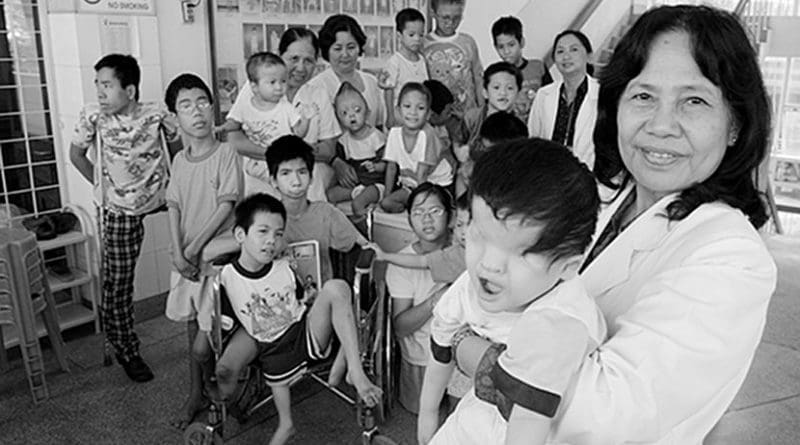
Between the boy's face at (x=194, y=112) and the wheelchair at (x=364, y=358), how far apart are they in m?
0.67

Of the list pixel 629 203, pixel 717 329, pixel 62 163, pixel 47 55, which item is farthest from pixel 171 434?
pixel 717 329

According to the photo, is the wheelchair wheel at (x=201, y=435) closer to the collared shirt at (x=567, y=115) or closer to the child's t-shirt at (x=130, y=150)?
the child's t-shirt at (x=130, y=150)

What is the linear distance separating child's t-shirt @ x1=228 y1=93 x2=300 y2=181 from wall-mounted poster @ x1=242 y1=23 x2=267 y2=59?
3.44 ft

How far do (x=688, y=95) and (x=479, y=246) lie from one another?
1.16ft

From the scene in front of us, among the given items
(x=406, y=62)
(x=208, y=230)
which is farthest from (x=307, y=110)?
(x=406, y=62)

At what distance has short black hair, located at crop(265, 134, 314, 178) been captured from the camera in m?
2.90

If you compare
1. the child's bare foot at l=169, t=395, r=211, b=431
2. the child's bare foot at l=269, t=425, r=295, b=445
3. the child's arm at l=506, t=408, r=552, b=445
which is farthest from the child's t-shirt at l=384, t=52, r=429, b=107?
the child's arm at l=506, t=408, r=552, b=445

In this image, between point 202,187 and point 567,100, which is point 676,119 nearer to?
point 202,187

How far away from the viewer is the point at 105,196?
3.30 m

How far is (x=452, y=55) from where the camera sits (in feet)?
13.8

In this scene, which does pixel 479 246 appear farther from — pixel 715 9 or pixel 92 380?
pixel 92 380

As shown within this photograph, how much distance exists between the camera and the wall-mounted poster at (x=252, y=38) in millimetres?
4348

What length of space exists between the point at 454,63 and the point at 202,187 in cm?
180

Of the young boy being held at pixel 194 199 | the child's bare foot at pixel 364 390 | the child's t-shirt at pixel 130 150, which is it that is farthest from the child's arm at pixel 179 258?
the child's bare foot at pixel 364 390
